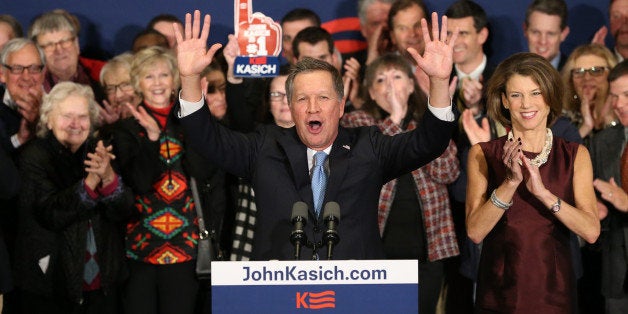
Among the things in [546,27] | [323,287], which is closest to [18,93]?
[546,27]

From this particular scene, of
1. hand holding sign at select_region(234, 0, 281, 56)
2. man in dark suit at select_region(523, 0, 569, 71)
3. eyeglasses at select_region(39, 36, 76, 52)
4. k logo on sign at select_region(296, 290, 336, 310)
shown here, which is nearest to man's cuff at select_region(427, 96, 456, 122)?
k logo on sign at select_region(296, 290, 336, 310)

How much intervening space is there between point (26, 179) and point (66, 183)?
194 millimetres

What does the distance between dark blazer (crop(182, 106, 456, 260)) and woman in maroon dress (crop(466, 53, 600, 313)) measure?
33 cm

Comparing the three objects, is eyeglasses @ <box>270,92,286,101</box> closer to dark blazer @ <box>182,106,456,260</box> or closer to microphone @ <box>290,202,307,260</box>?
dark blazer @ <box>182,106,456,260</box>

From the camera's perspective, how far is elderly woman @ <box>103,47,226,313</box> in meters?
Result: 5.20

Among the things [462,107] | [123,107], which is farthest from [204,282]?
[462,107]

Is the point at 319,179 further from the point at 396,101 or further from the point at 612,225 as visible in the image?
the point at 612,225

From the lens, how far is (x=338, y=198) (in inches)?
144

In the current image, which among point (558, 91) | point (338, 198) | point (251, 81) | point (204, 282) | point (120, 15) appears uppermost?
point (120, 15)

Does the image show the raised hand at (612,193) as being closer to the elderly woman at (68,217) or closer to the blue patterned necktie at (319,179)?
the blue patterned necktie at (319,179)

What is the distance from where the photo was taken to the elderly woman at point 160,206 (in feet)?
17.1

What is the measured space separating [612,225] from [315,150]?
2113 mm

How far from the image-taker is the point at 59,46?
632 centimetres

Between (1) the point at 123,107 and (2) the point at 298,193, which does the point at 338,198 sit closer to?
(2) the point at 298,193
